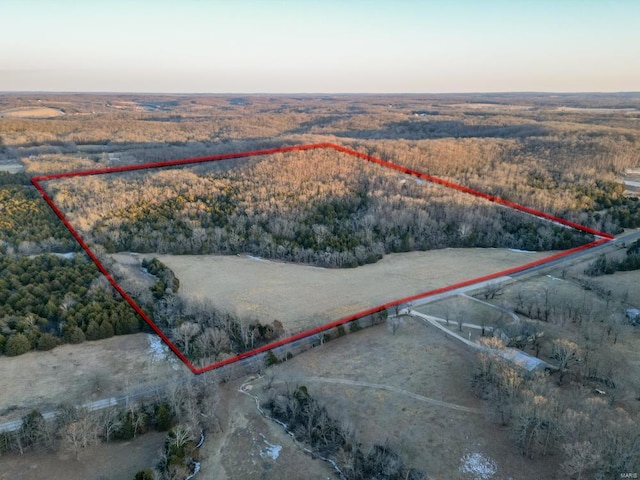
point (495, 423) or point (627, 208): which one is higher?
point (627, 208)

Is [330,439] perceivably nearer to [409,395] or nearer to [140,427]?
[409,395]

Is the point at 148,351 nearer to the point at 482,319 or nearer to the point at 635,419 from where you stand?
the point at 482,319

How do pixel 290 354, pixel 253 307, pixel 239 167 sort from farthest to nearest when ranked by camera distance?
pixel 239 167 → pixel 253 307 → pixel 290 354

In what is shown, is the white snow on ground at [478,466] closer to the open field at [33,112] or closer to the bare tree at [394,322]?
the bare tree at [394,322]

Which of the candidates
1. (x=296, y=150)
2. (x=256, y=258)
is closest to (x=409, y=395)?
(x=256, y=258)

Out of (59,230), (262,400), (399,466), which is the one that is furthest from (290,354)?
(59,230)

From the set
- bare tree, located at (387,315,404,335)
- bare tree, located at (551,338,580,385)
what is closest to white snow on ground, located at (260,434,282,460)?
bare tree, located at (387,315,404,335)

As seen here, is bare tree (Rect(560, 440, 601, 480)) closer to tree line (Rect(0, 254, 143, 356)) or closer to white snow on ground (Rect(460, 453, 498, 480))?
white snow on ground (Rect(460, 453, 498, 480))
